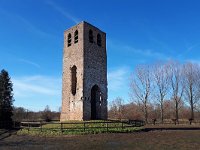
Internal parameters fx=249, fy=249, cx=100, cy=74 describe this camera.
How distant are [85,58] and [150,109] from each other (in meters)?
31.5

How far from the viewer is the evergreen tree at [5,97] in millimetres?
40531

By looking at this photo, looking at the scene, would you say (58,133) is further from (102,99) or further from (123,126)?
(102,99)

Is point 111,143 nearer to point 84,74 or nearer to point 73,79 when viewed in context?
point 84,74

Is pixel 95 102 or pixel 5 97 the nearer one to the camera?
pixel 95 102

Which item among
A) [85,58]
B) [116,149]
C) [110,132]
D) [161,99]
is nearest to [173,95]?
[161,99]

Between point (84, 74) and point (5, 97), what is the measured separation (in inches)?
762

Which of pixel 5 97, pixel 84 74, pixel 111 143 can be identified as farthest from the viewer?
pixel 5 97

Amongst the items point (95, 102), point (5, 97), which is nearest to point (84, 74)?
point (95, 102)

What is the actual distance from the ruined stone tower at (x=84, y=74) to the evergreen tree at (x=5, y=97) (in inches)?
517

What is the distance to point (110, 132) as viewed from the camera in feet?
79.4

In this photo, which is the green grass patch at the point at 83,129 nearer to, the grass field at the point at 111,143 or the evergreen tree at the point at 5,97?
the grass field at the point at 111,143

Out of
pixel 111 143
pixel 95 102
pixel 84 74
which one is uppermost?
pixel 84 74

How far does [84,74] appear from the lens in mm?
30688

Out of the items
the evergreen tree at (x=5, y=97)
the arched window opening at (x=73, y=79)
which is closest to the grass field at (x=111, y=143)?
the arched window opening at (x=73, y=79)
